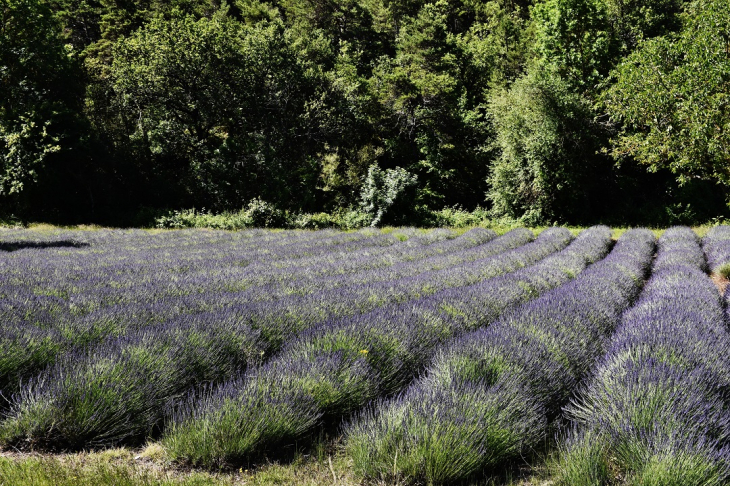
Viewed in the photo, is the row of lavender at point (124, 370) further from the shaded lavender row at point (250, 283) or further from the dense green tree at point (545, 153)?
the dense green tree at point (545, 153)

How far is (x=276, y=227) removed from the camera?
2245cm

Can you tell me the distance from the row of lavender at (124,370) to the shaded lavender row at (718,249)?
932 cm

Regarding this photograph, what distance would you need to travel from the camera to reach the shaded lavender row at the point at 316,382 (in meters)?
2.63

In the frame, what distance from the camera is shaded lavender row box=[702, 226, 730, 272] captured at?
9492 mm

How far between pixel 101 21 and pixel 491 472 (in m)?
36.4

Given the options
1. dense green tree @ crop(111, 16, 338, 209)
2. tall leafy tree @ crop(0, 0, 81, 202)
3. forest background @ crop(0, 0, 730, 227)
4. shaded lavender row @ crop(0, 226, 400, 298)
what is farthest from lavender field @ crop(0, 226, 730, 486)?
dense green tree @ crop(111, 16, 338, 209)

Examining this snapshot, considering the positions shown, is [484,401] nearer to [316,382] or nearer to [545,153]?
[316,382]

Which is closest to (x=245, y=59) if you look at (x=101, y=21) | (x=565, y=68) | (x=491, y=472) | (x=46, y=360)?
(x=101, y=21)

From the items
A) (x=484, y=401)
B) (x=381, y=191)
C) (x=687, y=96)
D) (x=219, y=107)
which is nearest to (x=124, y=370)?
(x=484, y=401)

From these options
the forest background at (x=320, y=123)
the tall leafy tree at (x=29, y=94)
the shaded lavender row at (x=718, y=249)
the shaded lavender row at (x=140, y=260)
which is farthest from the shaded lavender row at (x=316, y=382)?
the tall leafy tree at (x=29, y=94)

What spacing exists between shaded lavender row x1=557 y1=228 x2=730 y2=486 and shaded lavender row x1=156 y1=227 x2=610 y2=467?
54.9 inches

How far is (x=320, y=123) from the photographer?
26.4 metres

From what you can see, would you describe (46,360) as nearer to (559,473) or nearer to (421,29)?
(559,473)

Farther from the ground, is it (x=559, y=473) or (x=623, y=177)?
(x=623, y=177)
